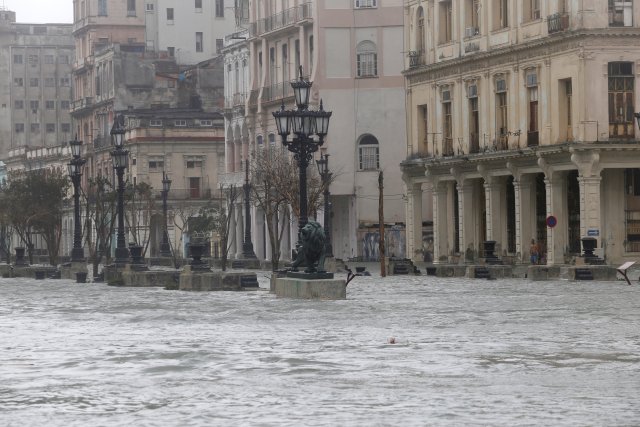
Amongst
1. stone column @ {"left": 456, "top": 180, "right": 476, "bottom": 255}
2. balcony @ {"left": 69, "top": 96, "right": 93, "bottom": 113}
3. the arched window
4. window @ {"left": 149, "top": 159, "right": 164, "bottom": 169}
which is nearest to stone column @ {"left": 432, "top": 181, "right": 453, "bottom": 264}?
stone column @ {"left": 456, "top": 180, "right": 476, "bottom": 255}

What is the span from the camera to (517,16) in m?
64.7

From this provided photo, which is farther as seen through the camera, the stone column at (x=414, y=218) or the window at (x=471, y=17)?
the stone column at (x=414, y=218)

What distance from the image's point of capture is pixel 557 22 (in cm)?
6131

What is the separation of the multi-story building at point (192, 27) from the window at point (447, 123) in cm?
6257

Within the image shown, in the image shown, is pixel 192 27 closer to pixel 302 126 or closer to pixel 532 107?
pixel 532 107

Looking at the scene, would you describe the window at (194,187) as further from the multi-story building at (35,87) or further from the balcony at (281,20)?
the multi-story building at (35,87)

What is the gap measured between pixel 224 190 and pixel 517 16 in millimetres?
40206

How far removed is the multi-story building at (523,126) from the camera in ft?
196

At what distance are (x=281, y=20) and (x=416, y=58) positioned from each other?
1917 cm

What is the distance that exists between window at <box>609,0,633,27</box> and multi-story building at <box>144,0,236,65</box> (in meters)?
75.4

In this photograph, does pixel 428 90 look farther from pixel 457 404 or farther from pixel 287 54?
pixel 457 404

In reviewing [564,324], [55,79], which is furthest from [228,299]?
[55,79]

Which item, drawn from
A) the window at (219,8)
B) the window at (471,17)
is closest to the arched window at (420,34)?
the window at (471,17)

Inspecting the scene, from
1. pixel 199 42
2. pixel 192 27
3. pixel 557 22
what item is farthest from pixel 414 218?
pixel 192 27
